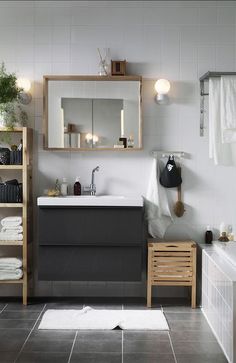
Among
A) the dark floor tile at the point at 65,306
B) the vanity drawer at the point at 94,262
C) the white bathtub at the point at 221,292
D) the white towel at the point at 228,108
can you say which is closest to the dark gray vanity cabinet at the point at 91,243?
the vanity drawer at the point at 94,262

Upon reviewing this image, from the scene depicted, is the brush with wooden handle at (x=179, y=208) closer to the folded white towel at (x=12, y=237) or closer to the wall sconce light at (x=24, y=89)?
the folded white towel at (x=12, y=237)

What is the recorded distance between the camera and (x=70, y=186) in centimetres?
482

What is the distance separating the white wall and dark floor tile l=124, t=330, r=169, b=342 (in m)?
Answer: 1.00

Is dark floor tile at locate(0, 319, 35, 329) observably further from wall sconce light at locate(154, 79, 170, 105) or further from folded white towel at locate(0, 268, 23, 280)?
wall sconce light at locate(154, 79, 170, 105)

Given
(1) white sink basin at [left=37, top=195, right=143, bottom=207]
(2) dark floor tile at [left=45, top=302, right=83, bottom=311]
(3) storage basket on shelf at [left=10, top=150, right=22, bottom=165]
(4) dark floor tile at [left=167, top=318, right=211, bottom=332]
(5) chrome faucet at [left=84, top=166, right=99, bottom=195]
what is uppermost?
(3) storage basket on shelf at [left=10, top=150, right=22, bottom=165]

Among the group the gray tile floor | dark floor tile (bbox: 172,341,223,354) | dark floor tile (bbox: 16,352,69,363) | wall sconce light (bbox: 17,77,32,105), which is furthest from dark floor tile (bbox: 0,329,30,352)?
wall sconce light (bbox: 17,77,32,105)

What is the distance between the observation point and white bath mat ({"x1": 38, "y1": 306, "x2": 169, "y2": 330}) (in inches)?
155

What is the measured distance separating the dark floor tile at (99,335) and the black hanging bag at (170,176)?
1445 millimetres

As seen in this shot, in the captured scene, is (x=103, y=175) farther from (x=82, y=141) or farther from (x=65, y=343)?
(x=65, y=343)

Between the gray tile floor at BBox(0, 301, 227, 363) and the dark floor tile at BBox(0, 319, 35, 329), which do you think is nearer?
the gray tile floor at BBox(0, 301, 227, 363)

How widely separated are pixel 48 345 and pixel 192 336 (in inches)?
40.7

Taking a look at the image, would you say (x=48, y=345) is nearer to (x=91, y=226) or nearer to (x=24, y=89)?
(x=91, y=226)

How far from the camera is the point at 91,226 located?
440 centimetres

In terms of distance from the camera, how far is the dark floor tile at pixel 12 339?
351 cm
